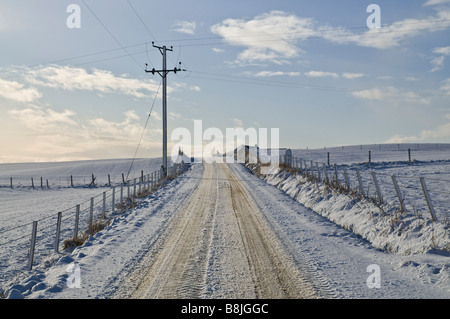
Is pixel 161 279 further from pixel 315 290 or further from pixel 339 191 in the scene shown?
pixel 339 191

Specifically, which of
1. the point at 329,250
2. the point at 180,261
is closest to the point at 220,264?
the point at 180,261

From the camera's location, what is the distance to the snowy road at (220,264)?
6.90m

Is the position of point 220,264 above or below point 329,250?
above

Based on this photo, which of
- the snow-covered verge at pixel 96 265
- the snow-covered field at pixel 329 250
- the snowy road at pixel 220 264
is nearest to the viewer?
the snowy road at pixel 220 264

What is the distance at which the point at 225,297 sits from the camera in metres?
6.57

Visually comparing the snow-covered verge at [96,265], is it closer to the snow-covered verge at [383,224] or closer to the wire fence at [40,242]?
the wire fence at [40,242]

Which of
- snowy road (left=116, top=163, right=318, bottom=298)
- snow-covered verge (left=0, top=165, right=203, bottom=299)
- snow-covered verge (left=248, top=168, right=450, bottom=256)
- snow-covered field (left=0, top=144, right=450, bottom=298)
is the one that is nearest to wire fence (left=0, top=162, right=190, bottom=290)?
snow-covered field (left=0, top=144, right=450, bottom=298)

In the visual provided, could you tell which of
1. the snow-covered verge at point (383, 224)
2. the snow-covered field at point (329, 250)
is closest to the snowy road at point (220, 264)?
the snow-covered field at point (329, 250)

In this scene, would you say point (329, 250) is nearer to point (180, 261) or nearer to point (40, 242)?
point (180, 261)

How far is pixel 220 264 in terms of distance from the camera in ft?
28.2

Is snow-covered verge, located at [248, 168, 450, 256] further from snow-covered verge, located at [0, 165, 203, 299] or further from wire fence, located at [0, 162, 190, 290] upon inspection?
wire fence, located at [0, 162, 190, 290]

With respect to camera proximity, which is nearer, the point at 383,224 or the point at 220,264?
the point at 220,264

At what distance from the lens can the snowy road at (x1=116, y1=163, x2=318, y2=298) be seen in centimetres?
690
